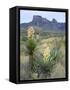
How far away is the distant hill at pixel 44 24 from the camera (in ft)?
7.01

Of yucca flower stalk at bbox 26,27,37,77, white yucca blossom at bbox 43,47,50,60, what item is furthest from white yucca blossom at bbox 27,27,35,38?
white yucca blossom at bbox 43,47,50,60

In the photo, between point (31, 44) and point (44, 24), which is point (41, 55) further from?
point (44, 24)

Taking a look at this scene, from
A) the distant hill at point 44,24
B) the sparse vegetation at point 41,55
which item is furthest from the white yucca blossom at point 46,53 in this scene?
the distant hill at point 44,24

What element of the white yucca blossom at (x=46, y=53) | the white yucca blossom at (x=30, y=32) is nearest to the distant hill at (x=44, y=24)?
the white yucca blossom at (x=30, y=32)

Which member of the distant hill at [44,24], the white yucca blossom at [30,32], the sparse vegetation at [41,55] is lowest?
the sparse vegetation at [41,55]

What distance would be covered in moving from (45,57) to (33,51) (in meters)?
0.10

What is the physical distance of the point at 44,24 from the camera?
219 centimetres

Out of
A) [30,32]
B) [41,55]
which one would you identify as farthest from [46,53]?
[30,32]

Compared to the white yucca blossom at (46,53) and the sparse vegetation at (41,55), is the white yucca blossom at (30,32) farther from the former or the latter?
the white yucca blossom at (46,53)

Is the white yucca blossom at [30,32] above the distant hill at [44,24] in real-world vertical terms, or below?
below

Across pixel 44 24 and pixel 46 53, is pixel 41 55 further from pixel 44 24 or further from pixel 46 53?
pixel 44 24

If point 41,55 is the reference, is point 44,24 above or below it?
above

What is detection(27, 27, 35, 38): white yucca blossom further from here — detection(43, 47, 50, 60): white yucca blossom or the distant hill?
detection(43, 47, 50, 60): white yucca blossom

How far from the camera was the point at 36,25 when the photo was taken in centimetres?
216
